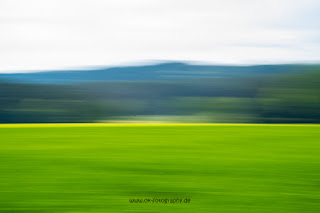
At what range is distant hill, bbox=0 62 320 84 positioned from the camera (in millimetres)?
44219

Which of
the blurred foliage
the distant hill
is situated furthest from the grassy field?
the distant hill

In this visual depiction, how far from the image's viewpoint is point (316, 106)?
142ft

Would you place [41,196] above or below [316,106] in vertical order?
above

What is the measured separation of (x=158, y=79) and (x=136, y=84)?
3.31m

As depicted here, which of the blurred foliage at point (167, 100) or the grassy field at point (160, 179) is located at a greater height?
the grassy field at point (160, 179)

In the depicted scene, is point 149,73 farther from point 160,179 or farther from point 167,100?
point 160,179

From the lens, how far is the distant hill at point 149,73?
44.2 m

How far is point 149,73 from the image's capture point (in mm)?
54250

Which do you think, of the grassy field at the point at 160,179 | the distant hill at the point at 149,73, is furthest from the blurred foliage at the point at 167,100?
the grassy field at the point at 160,179

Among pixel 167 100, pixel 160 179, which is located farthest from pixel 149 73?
pixel 160 179

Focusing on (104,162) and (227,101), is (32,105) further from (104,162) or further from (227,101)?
(104,162)

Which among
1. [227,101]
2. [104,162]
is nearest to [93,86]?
[227,101]

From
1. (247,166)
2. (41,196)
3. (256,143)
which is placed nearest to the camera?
(41,196)

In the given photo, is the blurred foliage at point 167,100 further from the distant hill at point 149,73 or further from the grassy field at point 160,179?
the grassy field at point 160,179
